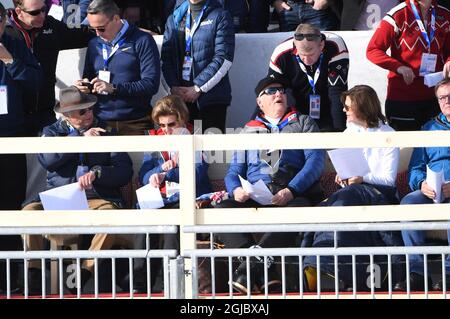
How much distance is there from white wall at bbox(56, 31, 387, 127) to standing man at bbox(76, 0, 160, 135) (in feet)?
2.08

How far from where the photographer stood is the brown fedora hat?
8.77m

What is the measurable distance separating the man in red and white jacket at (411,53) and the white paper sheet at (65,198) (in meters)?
2.82

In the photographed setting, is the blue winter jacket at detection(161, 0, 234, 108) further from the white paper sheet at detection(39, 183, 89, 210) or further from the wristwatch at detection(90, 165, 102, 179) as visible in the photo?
the white paper sheet at detection(39, 183, 89, 210)

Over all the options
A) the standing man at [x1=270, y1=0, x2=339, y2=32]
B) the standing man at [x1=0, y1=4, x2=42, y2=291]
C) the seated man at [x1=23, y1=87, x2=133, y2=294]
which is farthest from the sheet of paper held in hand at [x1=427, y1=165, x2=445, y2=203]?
the standing man at [x1=0, y1=4, x2=42, y2=291]

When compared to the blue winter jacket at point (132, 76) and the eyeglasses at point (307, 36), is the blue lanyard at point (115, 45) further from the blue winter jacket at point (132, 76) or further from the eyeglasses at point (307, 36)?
the eyeglasses at point (307, 36)

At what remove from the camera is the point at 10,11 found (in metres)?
9.46

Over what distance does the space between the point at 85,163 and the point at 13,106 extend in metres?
0.93

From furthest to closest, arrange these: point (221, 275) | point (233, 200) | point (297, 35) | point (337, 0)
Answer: point (337, 0)
point (297, 35)
point (233, 200)
point (221, 275)

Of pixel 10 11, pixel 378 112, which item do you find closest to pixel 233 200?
pixel 378 112

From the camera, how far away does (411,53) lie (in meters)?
9.42

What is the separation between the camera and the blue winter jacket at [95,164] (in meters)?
8.52

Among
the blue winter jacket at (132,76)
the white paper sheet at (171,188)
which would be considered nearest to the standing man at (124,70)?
the blue winter jacket at (132,76)
